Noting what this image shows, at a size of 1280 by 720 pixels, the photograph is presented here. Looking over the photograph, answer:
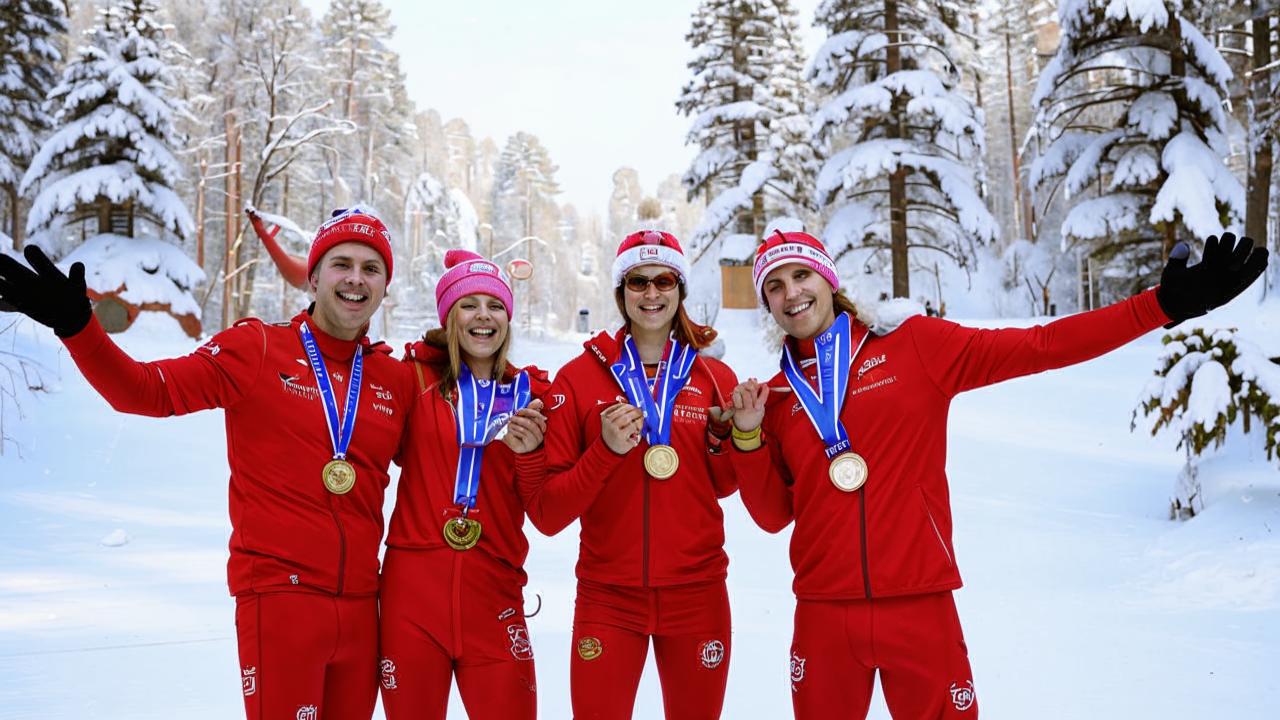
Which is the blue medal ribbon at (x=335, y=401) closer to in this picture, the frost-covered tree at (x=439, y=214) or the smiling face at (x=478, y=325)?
the smiling face at (x=478, y=325)

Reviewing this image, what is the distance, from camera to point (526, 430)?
140 inches

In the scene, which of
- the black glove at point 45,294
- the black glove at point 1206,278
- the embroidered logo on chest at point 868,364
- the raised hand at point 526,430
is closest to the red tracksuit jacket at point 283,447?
the black glove at point 45,294

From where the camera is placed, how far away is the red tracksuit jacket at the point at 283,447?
337 cm

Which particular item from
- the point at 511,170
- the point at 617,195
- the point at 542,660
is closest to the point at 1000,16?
the point at 511,170

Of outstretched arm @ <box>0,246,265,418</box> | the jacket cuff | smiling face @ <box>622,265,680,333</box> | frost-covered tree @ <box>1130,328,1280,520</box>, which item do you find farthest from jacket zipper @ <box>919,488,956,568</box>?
frost-covered tree @ <box>1130,328,1280,520</box>

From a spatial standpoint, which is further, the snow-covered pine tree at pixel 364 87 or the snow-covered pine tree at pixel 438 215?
the snow-covered pine tree at pixel 438 215

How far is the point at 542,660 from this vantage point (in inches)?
254

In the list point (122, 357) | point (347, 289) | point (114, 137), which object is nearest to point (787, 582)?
point (347, 289)

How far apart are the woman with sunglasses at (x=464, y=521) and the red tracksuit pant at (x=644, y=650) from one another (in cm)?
27

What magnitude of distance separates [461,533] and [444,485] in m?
0.22

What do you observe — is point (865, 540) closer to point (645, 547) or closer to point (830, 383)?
point (830, 383)

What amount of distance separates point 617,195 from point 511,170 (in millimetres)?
26382

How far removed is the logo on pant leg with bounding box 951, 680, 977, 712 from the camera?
3254 millimetres

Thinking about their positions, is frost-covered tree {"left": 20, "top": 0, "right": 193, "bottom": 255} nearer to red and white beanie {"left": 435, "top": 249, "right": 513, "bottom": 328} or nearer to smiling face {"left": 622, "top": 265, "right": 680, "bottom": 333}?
red and white beanie {"left": 435, "top": 249, "right": 513, "bottom": 328}
